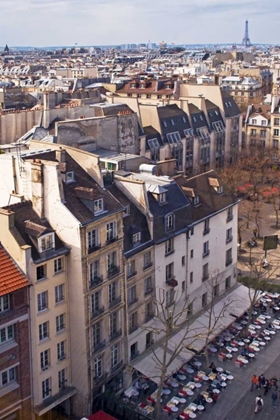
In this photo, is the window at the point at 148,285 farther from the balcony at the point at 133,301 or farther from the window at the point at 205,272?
the window at the point at 205,272

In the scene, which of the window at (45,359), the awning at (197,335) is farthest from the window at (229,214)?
the window at (45,359)

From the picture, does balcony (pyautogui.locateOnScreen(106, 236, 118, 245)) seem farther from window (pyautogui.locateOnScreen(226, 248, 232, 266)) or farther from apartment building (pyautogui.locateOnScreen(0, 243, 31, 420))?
window (pyautogui.locateOnScreen(226, 248, 232, 266))

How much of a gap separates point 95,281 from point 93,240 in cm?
300

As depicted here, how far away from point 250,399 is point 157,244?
14.4 m

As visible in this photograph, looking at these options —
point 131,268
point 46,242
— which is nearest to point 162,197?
point 131,268

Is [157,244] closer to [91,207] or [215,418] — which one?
[91,207]

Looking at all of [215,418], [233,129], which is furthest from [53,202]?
[233,129]

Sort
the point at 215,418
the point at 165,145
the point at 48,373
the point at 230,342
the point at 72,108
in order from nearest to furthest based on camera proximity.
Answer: the point at 48,373 → the point at 215,418 → the point at 230,342 → the point at 72,108 → the point at 165,145

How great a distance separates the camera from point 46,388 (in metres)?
41.9

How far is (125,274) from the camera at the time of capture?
46.1 metres

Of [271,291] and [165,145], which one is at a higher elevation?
[165,145]

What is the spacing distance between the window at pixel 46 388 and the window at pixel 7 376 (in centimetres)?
264

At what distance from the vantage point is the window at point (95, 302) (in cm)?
4312

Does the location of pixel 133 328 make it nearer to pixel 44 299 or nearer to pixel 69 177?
pixel 44 299
